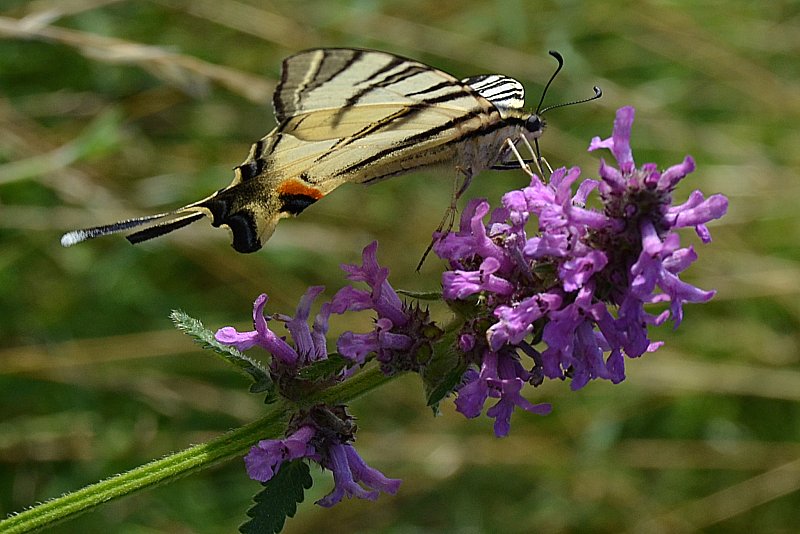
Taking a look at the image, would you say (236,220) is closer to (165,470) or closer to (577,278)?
(165,470)

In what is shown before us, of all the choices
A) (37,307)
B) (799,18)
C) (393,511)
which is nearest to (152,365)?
(37,307)

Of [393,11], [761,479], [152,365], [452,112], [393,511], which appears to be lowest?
[393,511]

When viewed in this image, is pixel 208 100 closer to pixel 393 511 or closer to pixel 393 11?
pixel 393 11

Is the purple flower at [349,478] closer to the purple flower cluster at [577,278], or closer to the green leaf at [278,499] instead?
the green leaf at [278,499]

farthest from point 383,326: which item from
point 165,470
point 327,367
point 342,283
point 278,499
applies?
point 342,283

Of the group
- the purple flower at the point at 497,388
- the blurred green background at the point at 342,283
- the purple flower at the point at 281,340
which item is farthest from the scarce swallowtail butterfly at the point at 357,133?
the blurred green background at the point at 342,283

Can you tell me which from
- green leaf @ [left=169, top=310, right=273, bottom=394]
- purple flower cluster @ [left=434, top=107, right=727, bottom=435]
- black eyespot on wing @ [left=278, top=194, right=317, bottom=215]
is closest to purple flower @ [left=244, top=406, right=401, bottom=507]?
green leaf @ [left=169, top=310, right=273, bottom=394]

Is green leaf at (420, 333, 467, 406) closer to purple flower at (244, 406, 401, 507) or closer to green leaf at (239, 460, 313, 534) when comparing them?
purple flower at (244, 406, 401, 507)
